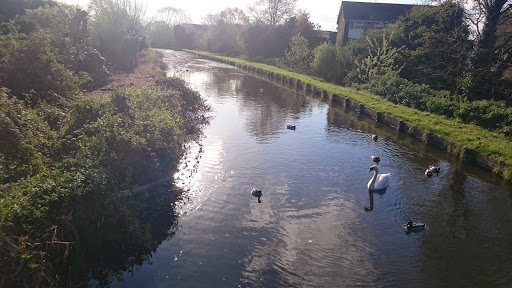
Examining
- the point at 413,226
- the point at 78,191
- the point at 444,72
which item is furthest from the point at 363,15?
the point at 78,191

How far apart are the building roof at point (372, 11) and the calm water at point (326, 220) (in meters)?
37.4

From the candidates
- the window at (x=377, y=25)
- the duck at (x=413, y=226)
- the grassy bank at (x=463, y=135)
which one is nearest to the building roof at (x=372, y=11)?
the window at (x=377, y=25)

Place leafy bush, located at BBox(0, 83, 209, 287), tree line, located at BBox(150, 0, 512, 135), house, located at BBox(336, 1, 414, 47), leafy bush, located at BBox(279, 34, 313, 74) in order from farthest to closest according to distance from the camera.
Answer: house, located at BBox(336, 1, 414, 47), leafy bush, located at BBox(279, 34, 313, 74), tree line, located at BBox(150, 0, 512, 135), leafy bush, located at BBox(0, 83, 209, 287)

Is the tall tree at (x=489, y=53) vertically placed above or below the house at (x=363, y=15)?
below

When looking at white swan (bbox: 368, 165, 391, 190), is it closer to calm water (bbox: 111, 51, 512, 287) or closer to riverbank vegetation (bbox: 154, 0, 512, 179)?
calm water (bbox: 111, 51, 512, 287)

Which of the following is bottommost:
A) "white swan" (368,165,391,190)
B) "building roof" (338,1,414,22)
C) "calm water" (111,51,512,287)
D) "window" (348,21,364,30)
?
"calm water" (111,51,512,287)

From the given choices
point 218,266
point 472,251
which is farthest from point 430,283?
point 218,266

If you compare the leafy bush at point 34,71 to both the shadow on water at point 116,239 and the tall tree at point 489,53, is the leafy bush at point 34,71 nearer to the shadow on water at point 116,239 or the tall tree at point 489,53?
the shadow on water at point 116,239

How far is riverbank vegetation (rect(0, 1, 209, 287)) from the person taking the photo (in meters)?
5.47

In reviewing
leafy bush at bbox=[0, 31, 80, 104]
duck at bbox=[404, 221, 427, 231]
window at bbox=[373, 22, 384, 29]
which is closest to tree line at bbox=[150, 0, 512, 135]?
duck at bbox=[404, 221, 427, 231]

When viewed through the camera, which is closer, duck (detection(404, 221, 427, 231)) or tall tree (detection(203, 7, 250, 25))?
duck (detection(404, 221, 427, 231))

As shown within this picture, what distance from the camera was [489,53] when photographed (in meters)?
20.4

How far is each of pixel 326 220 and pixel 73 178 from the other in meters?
5.71

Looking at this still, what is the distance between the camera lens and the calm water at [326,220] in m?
6.82
